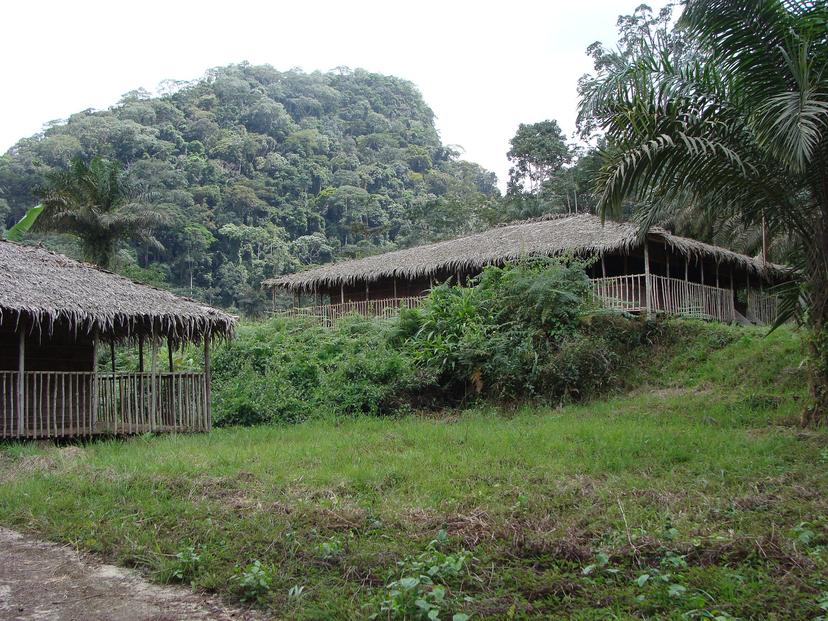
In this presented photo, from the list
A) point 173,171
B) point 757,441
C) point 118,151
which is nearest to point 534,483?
point 757,441

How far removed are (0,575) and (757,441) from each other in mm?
7659

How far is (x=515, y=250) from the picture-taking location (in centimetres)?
2067

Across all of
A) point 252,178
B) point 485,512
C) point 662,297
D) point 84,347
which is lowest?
point 485,512

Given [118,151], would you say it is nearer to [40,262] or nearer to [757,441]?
[40,262]

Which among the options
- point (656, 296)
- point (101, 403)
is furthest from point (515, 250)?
point (101, 403)

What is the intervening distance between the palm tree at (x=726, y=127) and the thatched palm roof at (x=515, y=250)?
316 inches

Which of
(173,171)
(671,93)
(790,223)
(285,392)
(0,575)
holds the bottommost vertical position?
(0,575)

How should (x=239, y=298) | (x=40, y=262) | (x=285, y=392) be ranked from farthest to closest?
(x=239, y=298) → (x=285, y=392) → (x=40, y=262)

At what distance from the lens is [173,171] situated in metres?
45.0

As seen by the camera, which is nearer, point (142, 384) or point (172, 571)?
point (172, 571)

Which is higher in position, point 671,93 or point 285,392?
point 671,93

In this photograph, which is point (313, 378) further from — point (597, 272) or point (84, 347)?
point (597, 272)

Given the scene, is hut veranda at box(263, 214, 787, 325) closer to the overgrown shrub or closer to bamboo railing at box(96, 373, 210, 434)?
the overgrown shrub

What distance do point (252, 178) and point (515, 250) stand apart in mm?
33006
